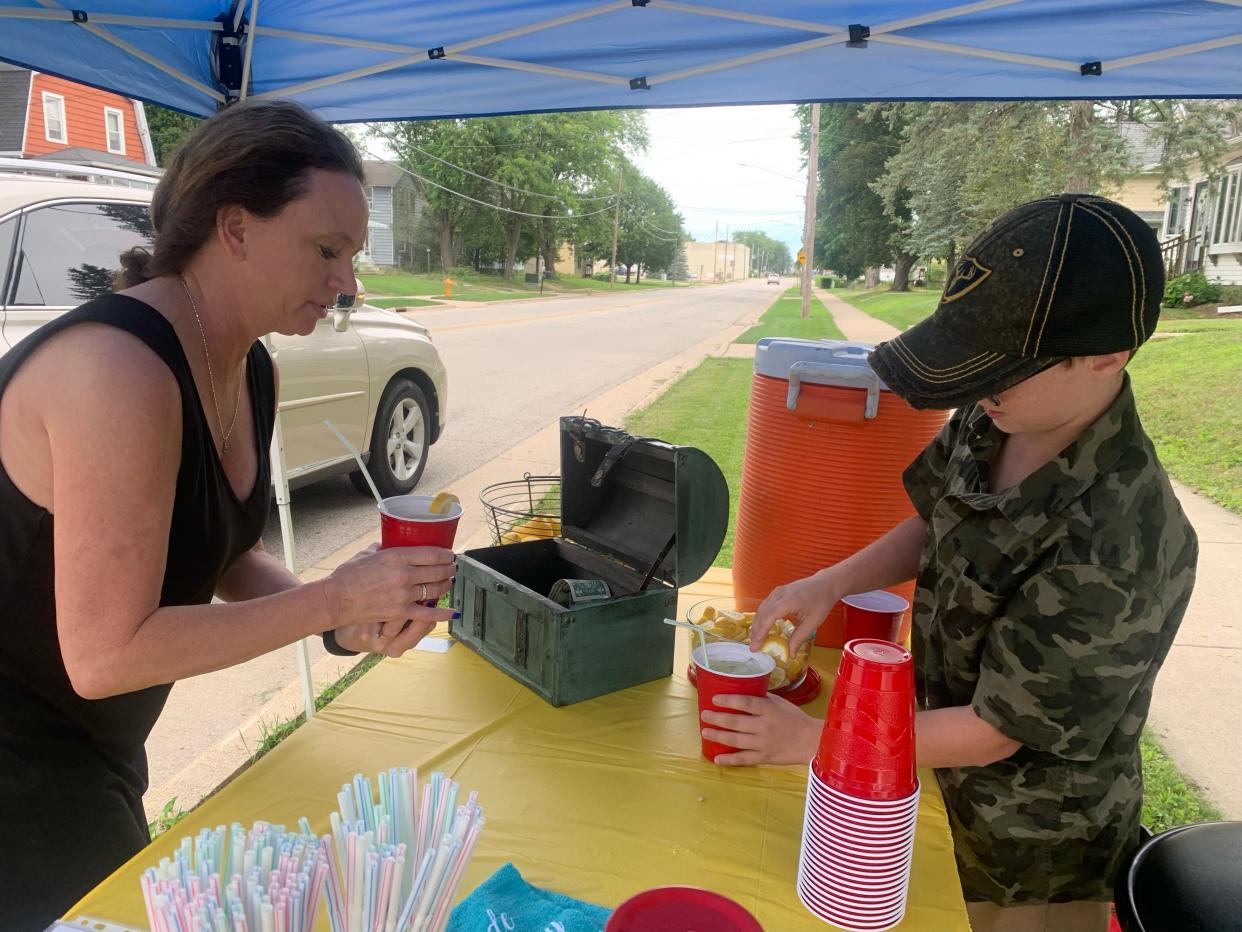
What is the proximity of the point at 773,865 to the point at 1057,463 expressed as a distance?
0.79m

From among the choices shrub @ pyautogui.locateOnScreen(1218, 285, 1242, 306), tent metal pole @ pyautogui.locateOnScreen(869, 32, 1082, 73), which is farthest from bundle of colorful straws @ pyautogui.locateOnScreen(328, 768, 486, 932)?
shrub @ pyautogui.locateOnScreen(1218, 285, 1242, 306)

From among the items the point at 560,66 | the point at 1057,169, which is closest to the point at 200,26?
the point at 560,66

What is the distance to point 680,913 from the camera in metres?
0.99

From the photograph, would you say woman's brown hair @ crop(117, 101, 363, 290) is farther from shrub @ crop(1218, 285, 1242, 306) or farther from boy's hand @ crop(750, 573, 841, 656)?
shrub @ crop(1218, 285, 1242, 306)

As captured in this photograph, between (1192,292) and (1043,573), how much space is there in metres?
21.4

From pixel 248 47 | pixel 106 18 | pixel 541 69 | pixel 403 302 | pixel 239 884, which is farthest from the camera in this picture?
pixel 403 302

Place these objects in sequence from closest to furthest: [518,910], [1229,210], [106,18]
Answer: [518,910]
[106,18]
[1229,210]

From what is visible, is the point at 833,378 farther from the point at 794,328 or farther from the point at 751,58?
the point at 794,328

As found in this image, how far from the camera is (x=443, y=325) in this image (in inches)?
787

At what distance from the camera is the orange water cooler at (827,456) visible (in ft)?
6.81

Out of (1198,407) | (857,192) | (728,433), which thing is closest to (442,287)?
(857,192)

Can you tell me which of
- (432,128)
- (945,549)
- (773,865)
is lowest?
(773,865)

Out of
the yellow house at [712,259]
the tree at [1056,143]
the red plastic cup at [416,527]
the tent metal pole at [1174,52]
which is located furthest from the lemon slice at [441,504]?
the yellow house at [712,259]

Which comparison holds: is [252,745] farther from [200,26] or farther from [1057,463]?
[1057,463]
